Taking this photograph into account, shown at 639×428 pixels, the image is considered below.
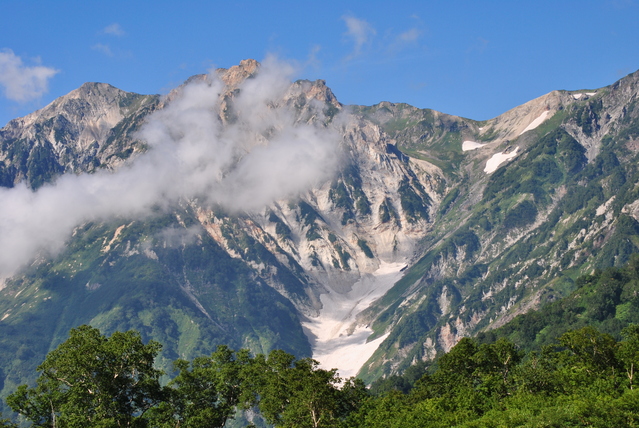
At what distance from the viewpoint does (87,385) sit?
100 metres

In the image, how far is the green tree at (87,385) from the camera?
97625mm

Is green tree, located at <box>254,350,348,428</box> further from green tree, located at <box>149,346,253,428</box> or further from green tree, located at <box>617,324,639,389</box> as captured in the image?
green tree, located at <box>617,324,639,389</box>

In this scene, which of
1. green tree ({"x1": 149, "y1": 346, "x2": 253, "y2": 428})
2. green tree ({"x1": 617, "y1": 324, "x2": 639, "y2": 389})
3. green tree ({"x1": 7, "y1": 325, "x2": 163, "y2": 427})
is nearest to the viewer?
green tree ({"x1": 7, "y1": 325, "x2": 163, "y2": 427})

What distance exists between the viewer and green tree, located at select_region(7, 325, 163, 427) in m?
97.6

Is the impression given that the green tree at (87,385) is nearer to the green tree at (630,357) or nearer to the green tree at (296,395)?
the green tree at (296,395)

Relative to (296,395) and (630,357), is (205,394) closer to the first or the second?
(296,395)

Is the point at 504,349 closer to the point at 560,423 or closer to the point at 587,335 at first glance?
the point at 587,335

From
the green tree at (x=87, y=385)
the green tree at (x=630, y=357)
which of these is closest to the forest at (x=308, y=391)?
the green tree at (x=87, y=385)

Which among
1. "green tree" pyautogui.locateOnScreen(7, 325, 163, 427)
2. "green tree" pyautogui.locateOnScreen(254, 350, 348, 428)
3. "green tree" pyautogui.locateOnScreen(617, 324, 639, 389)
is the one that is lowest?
"green tree" pyautogui.locateOnScreen(617, 324, 639, 389)

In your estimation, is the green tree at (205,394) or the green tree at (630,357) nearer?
the green tree at (205,394)

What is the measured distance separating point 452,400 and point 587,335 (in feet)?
118

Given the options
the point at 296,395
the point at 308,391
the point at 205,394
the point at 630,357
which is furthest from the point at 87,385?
the point at 630,357

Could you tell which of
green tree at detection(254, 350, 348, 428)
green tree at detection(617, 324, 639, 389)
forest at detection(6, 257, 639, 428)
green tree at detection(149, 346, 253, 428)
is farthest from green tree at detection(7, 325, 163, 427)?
green tree at detection(617, 324, 639, 389)

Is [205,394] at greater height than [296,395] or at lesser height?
greater
